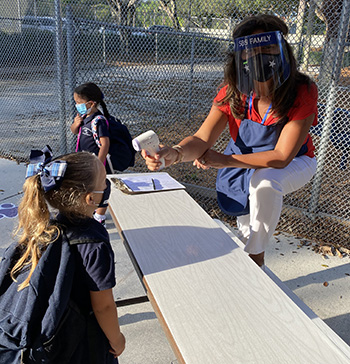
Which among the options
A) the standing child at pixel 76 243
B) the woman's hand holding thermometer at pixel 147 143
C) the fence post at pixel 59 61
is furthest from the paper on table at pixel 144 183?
the fence post at pixel 59 61

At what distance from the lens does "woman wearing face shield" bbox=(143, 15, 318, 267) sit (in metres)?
2.32

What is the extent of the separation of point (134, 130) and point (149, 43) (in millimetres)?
1799

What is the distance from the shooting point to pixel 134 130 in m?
6.91

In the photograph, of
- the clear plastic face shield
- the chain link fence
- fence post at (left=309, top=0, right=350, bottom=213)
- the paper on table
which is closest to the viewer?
the clear plastic face shield

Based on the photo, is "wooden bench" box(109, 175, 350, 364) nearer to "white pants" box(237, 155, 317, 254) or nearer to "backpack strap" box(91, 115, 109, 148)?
"white pants" box(237, 155, 317, 254)

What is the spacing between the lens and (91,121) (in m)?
3.71

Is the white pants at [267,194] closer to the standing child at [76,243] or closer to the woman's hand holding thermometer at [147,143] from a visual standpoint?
the woman's hand holding thermometer at [147,143]

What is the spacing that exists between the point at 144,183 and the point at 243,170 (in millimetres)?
741

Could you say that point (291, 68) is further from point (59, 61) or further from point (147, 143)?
point (59, 61)

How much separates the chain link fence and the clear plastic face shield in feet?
5.52

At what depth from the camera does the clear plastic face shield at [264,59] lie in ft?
7.47

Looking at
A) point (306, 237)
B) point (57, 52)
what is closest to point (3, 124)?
point (57, 52)

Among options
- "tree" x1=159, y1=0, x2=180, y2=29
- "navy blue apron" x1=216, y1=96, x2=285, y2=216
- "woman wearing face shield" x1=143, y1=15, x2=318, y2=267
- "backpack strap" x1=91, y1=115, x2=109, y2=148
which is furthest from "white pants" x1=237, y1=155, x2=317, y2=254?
"tree" x1=159, y1=0, x2=180, y2=29

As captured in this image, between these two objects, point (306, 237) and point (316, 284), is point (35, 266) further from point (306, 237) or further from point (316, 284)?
point (306, 237)
